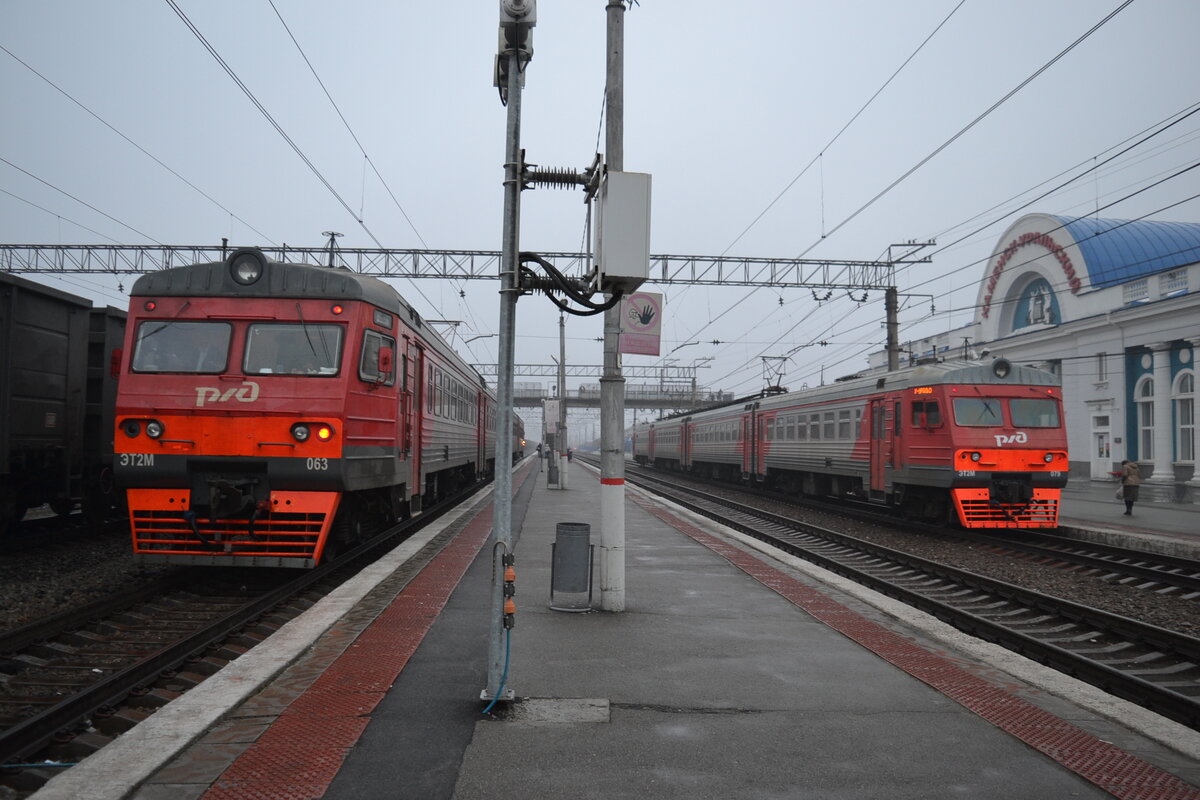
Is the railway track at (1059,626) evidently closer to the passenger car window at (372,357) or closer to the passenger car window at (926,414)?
the passenger car window at (926,414)

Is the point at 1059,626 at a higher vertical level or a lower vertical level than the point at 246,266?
lower

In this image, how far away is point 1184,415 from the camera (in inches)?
1091

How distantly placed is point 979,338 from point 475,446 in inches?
1099

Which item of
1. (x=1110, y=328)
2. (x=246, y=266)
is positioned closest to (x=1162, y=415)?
(x=1110, y=328)

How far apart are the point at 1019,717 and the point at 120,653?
5824mm

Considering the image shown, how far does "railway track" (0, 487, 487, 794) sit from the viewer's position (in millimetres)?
4195

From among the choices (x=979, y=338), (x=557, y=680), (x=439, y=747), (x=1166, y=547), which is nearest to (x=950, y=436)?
(x=1166, y=547)

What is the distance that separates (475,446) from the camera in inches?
861

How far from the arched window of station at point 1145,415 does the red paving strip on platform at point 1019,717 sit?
27.5 m

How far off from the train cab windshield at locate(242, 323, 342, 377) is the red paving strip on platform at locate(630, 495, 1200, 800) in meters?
5.08

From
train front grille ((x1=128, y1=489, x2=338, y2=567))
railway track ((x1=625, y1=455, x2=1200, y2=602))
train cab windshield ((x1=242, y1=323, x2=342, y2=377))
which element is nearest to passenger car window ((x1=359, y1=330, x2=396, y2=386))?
train cab windshield ((x1=242, y1=323, x2=342, y2=377))

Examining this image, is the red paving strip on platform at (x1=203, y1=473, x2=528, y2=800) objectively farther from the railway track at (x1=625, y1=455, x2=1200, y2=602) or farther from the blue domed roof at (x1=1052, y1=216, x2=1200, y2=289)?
the blue domed roof at (x1=1052, y1=216, x2=1200, y2=289)

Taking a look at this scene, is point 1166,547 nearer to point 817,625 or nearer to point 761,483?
point 817,625

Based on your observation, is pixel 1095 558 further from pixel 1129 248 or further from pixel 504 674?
pixel 1129 248
